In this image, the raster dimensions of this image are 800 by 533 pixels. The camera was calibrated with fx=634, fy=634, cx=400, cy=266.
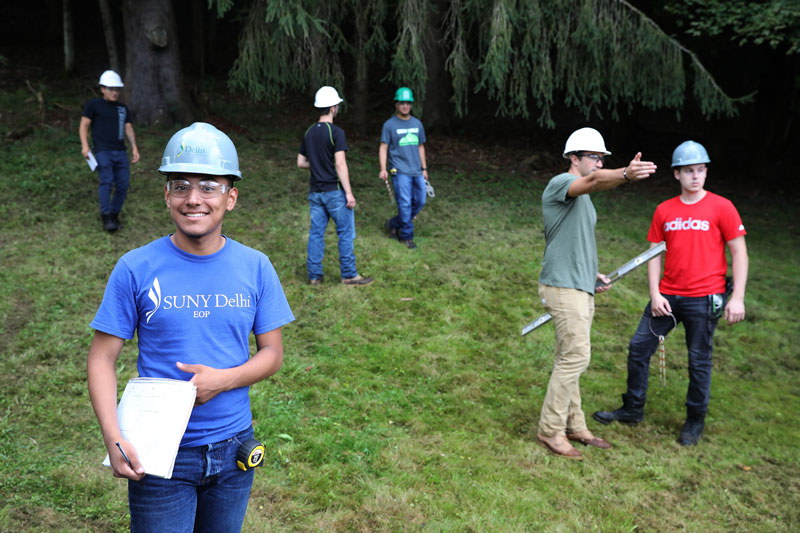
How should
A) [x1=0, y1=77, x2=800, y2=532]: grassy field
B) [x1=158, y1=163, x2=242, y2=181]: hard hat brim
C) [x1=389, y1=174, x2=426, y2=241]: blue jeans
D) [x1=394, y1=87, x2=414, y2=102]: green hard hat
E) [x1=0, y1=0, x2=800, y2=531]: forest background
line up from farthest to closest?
[x1=389, y1=174, x2=426, y2=241]: blue jeans
[x1=394, y1=87, x2=414, y2=102]: green hard hat
[x1=0, y1=0, x2=800, y2=531]: forest background
[x1=0, y1=77, x2=800, y2=532]: grassy field
[x1=158, y1=163, x2=242, y2=181]: hard hat brim

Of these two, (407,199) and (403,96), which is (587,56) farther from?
(407,199)

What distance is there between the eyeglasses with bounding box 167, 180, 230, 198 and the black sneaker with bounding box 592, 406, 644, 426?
160 inches

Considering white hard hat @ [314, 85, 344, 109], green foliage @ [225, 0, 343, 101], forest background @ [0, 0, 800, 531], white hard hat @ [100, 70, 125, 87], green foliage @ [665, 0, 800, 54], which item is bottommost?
forest background @ [0, 0, 800, 531]

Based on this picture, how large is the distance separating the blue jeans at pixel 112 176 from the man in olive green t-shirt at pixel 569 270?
5912mm

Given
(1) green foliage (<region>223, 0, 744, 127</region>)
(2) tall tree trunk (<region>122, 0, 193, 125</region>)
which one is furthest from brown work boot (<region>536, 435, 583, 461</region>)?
(2) tall tree trunk (<region>122, 0, 193, 125</region>)

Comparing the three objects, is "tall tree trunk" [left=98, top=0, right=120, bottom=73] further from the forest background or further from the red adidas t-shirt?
the red adidas t-shirt

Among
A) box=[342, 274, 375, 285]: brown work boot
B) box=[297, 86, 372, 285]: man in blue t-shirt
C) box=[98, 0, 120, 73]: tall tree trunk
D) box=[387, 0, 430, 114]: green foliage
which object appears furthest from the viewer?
box=[98, 0, 120, 73]: tall tree trunk

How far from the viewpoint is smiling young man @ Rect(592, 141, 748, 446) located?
468cm

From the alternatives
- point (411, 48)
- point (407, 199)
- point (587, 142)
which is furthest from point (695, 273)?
point (411, 48)

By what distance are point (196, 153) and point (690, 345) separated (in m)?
4.09

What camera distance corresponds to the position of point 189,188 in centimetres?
213

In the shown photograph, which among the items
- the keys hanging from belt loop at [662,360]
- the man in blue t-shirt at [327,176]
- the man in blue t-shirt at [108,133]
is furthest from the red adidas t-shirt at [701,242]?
the man in blue t-shirt at [108,133]

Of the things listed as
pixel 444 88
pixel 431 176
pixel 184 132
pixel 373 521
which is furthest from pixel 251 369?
pixel 444 88

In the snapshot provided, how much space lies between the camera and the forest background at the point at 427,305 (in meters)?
4.00
